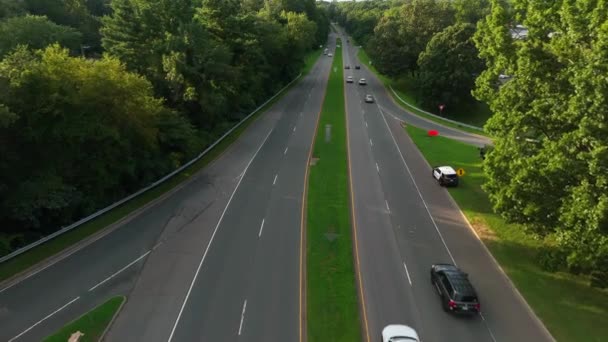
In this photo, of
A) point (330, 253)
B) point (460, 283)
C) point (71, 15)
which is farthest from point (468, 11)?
point (460, 283)

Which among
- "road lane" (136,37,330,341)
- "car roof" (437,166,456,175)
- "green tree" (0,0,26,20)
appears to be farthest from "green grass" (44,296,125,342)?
"green tree" (0,0,26,20)

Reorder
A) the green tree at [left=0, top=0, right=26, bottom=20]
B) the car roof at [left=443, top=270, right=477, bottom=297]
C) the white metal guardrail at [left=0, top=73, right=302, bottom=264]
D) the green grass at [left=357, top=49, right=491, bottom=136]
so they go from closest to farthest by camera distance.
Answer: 1. the car roof at [left=443, top=270, right=477, bottom=297]
2. the white metal guardrail at [left=0, top=73, right=302, bottom=264]
3. the green grass at [left=357, top=49, right=491, bottom=136]
4. the green tree at [left=0, top=0, right=26, bottom=20]

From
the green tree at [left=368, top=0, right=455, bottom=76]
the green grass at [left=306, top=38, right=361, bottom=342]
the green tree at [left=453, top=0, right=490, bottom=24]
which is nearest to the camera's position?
the green grass at [left=306, top=38, right=361, bottom=342]

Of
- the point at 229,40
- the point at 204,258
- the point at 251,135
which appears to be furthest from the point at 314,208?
the point at 229,40

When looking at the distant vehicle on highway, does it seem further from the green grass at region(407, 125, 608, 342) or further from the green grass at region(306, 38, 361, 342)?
the green grass at region(306, 38, 361, 342)

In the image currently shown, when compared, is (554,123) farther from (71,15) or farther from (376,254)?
(71,15)

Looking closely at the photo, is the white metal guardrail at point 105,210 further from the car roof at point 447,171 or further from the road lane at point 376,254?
the car roof at point 447,171

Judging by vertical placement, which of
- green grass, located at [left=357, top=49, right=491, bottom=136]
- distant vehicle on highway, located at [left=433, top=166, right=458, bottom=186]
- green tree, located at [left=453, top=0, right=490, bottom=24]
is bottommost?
distant vehicle on highway, located at [left=433, top=166, right=458, bottom=186]
